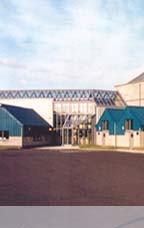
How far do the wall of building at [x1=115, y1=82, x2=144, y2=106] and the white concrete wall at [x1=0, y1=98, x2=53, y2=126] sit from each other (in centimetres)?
856

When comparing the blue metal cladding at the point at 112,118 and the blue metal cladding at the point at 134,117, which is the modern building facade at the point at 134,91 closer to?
the blue metal cladding at the point at 112,118

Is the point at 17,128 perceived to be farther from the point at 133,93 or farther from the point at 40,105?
the point at 133,93

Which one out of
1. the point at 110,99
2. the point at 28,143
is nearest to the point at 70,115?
the point at 110,99

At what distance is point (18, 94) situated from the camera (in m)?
55.8

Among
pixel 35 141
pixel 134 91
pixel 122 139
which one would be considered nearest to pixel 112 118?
pixel 122 139

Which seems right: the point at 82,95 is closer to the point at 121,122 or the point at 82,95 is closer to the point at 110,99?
the point at 110,99

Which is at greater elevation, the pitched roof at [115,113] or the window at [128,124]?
the pitched roof at [115,113]

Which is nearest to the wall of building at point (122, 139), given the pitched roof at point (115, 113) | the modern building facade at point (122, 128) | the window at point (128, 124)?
the modern building facade at point (122, 128)

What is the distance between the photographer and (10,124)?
4416 centimetres

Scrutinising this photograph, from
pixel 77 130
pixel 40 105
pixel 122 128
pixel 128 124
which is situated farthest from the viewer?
pixel 40 105

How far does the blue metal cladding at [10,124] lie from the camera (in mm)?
44031

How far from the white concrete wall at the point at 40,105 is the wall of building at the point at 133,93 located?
28.1 feet

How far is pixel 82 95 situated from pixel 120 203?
147 feet

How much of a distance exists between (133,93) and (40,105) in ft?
36.3
